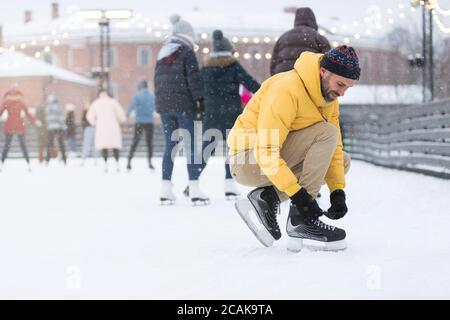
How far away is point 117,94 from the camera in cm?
5631

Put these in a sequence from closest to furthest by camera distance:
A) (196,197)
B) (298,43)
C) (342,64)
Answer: (342,64)
(298,43)
(196,197)

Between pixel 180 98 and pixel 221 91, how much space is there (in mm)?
692

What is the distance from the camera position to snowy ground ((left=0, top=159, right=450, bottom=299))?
3295mm

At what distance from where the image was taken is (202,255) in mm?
4227

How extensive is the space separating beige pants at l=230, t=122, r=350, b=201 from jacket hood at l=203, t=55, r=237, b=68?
3.09m

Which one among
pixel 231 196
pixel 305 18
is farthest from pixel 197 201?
pixel 305 18

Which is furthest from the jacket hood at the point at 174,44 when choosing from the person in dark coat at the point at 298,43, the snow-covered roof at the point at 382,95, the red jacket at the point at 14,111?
the snow-covered roof at the point at 382,95

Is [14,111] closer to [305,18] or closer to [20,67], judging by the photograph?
[305,18]

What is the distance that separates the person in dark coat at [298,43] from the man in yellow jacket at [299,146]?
2221mm

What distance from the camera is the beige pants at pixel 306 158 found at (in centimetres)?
427

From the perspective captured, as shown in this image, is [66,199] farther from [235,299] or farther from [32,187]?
[235,299]

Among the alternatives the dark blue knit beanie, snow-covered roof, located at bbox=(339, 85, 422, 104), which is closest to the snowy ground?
the dark blue knit beanie

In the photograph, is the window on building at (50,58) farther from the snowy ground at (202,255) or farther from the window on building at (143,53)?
the snowy ground at (202,255)

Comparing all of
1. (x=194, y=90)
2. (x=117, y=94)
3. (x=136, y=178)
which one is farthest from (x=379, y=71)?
(x=194, y=90)
